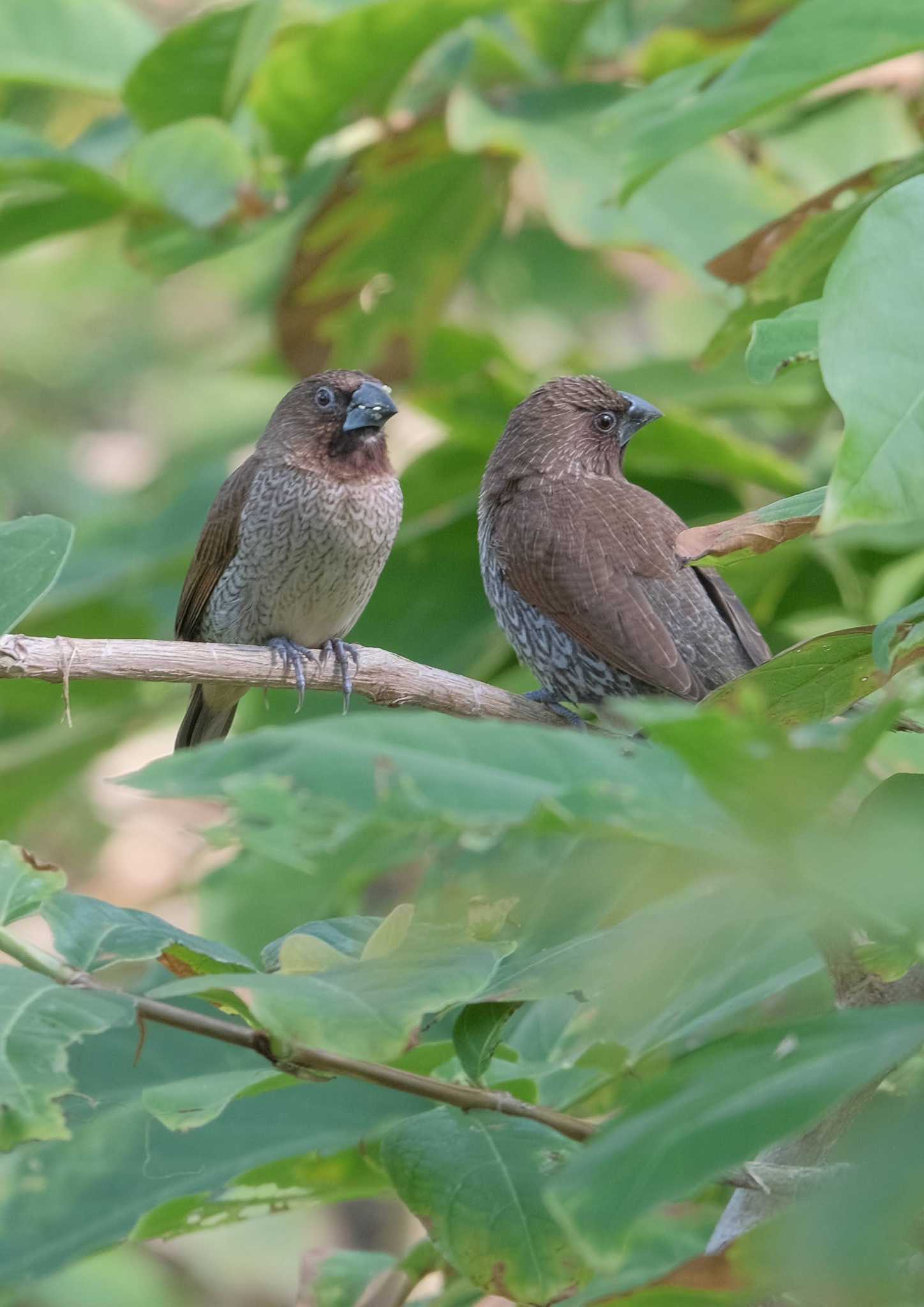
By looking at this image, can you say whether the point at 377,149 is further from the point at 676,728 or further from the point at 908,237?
the point at 676,728

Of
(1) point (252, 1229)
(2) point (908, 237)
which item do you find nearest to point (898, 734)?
(2) point (908, 237)

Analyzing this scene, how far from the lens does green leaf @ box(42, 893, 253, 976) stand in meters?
1.50

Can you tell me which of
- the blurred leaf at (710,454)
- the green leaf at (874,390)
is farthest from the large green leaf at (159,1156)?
the blurred leaf at (710,454)

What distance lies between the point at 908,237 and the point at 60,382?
788cm

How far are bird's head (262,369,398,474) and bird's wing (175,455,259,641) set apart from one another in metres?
0.14

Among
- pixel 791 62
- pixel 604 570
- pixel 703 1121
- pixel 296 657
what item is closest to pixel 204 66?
pixel 296 657

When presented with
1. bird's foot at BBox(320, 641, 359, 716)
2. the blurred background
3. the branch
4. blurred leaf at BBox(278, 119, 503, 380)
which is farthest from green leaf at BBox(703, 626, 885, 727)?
blurred leaf at BBox(278, 119, 503, 380)

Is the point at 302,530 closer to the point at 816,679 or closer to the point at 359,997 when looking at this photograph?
the point at 816,679

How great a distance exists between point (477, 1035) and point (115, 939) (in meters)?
0.37

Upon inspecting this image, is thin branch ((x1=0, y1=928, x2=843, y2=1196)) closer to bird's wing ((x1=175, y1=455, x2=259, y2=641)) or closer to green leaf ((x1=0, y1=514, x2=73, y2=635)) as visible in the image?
green leaf ((x1=0, y1=514, x2=73, y2=635))

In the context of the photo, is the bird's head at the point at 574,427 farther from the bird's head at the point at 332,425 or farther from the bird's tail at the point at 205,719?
the bird's tail at the point at 205,719

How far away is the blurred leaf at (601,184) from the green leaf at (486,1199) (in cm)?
249

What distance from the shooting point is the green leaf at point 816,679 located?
1430 millimetres

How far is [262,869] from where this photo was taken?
130 inches
